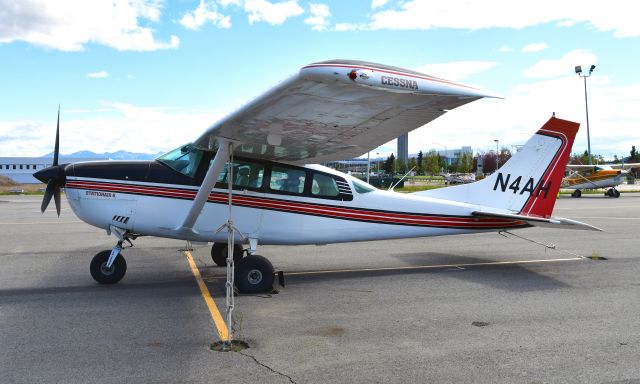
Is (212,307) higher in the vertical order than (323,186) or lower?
lower

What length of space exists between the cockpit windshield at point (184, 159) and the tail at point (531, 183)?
12.9 feet

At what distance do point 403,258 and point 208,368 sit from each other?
6.24 meters

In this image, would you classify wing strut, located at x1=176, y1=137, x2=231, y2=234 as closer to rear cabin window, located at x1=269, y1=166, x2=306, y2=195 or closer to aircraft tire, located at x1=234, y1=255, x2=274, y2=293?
aircraft tire, located at x1=234, y1=255, x2=274, y2=293

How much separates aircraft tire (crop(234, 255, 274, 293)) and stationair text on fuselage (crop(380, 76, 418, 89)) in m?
3.65

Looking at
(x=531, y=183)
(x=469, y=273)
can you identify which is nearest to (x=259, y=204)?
(x=469, y=273)

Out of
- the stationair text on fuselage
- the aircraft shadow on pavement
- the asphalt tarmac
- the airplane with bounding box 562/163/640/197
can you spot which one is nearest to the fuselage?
the aircraft shadow on pavement

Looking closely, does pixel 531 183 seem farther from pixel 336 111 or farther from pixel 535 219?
pixel 336 111

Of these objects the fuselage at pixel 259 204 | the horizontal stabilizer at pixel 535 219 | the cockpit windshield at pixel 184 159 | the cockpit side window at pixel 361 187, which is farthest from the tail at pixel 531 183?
the cockpit windshield at pixel 184 159

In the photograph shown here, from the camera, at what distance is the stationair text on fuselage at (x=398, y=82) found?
13.0 ft

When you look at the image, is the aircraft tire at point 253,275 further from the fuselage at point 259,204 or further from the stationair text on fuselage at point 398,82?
the stationair text on fuselage at point 398,82

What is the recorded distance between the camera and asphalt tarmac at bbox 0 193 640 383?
4.06 metres

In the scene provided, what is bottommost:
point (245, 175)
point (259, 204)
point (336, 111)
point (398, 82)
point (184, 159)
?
point (259, 204)

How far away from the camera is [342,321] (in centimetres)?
550

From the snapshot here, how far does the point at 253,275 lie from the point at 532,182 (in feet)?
17.0
